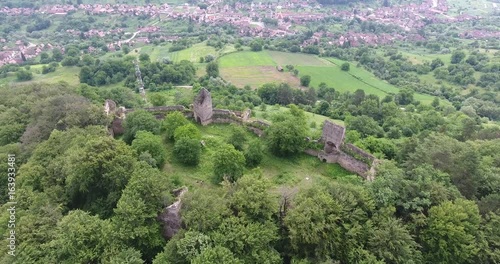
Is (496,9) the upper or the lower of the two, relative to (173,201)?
lower

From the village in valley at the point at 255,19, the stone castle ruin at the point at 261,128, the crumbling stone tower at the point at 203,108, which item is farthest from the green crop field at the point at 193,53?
the crumbling stone tower at the point at 203,108

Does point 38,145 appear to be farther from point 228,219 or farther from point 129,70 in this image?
point 129,70

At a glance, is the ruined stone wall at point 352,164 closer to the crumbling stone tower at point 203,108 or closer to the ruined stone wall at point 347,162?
the ruined stone wall at point 347,162

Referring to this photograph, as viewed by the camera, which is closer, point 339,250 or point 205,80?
point 339,250

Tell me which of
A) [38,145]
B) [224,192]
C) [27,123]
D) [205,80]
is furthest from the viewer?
[205,80]

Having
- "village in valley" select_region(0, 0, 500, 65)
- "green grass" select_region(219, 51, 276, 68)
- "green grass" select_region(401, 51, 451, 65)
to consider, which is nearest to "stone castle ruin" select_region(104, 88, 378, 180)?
"green grass" select_region(219, 51, 276, 68)

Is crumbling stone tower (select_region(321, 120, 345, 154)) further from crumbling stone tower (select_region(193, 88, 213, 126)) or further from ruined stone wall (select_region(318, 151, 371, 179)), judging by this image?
crumbling stone tower (select_region(193, 88, 213, 126))

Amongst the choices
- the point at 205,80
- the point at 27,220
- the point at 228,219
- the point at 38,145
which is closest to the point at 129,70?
the point at 205,80
